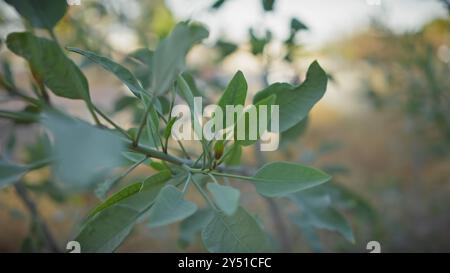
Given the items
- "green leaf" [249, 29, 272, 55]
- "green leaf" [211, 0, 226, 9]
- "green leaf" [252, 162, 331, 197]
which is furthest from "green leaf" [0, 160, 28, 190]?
"green leaf" [249, 29, 272, 55]

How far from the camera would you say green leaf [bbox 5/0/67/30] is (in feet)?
1.77

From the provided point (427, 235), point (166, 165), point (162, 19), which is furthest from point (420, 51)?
point (166, 165)

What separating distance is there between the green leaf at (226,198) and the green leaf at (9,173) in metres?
0.28

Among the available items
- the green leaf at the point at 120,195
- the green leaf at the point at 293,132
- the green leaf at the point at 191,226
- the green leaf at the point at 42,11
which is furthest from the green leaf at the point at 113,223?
the green leaf at the point at 293,132

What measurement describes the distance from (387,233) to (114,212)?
5.79 ft

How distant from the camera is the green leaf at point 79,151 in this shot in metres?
0.27

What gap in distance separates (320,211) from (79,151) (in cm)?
65

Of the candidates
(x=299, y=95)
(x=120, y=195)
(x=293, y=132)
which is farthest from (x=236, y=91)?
(x=293, y=132)

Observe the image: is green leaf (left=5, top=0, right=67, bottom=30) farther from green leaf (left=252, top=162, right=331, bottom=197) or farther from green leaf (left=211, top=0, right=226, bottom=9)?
green leaf (left=252, top=162, right=331, bottom=197)

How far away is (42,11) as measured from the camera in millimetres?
568

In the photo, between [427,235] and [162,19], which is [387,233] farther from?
[162,19]

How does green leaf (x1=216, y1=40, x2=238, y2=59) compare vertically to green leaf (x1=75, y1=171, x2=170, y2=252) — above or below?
above

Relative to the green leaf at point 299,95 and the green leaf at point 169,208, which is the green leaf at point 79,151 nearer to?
the green leaf at point 169,208

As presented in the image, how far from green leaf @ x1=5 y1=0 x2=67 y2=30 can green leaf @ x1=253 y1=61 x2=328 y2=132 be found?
327 millimetres
